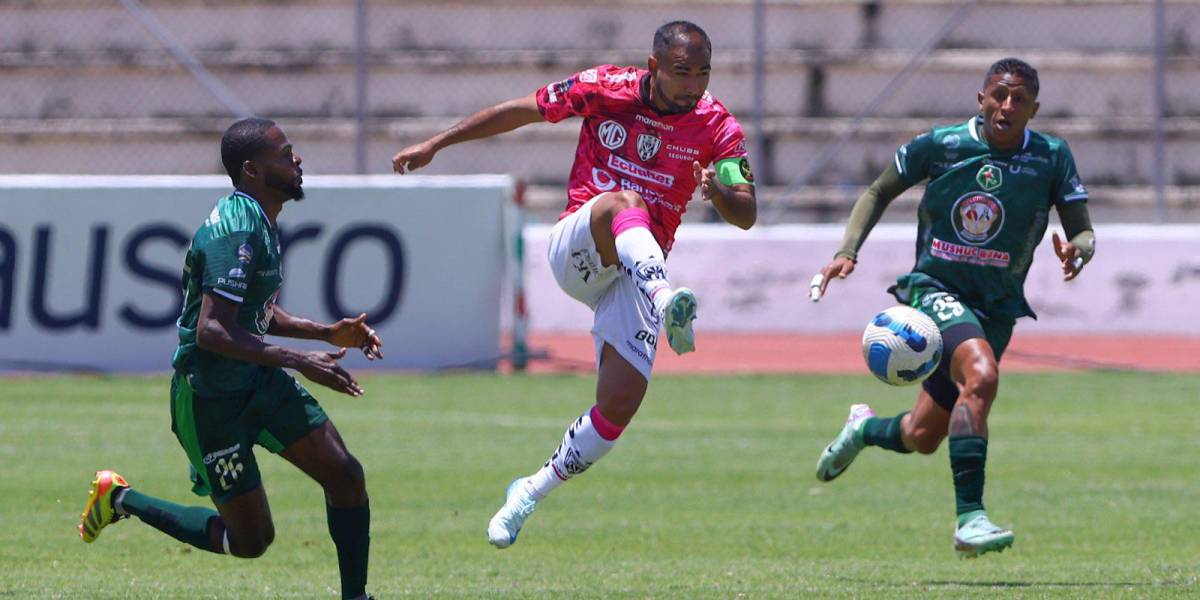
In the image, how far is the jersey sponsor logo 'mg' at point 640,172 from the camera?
28.5ft

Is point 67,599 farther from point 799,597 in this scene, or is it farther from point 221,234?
point 799,597

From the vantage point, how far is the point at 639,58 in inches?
958

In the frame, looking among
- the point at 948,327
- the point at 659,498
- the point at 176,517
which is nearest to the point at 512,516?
the point at 176,517

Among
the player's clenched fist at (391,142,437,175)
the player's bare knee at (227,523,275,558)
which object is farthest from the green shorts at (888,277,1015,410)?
the player's bare knee at (227,523,275,558)

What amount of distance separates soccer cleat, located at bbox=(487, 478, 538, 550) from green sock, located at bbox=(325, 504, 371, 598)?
0.76 meters

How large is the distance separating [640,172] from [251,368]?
2233 millimetres

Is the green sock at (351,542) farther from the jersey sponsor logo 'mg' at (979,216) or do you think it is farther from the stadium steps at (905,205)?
the stadium steps at (905,205)

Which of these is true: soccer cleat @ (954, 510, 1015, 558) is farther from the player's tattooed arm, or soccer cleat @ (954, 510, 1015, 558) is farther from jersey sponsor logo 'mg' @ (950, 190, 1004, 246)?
the player's tattooed arm

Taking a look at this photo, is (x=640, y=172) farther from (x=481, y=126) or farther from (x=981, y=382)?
(x=981, y=382)

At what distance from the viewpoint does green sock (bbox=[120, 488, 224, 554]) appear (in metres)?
7.85

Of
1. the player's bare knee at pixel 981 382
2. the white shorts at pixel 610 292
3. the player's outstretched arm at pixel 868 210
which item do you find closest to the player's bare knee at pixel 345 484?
the white shorts at pixel 610 292

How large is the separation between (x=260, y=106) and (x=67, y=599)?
57.8ft

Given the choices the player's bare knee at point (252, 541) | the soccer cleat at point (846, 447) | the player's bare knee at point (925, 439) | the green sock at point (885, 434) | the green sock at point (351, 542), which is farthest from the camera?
the soccer cleat at point (846, 447)

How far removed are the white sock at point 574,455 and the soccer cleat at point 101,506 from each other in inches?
70.2
